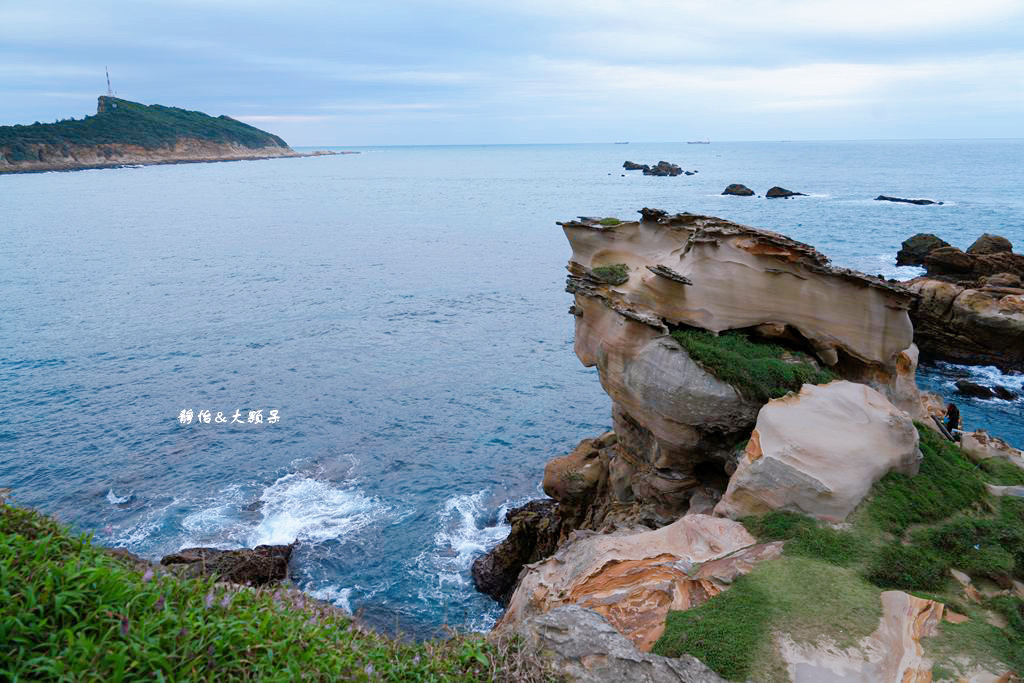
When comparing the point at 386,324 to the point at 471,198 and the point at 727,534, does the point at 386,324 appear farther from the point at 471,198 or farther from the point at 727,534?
the point at 471,198

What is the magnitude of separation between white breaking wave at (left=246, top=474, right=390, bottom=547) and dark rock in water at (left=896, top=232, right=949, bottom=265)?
1889 inches

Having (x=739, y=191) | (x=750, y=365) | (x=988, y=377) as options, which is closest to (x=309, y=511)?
(x=750, y=365)

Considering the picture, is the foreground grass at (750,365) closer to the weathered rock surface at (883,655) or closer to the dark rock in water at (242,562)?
the weathered rock surface at (883,655)

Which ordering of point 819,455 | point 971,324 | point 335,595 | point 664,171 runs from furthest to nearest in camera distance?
1. point 664,171
2. point 971,324
3. point 335,595
4. point 819,455

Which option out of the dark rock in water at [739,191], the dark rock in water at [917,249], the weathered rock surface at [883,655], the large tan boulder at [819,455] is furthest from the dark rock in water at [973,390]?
the dark rock in water at [739,191]

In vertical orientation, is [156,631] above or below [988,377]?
above

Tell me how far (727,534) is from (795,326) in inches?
284

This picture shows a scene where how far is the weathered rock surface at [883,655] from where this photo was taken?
9.43m

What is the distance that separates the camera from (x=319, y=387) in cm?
3300

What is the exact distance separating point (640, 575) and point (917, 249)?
169ft

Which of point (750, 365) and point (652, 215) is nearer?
point (750, 365)

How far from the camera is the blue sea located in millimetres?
22188

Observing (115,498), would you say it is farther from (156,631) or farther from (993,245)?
(993,245)

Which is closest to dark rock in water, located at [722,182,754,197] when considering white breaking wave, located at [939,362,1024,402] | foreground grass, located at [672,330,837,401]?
white breaking wave, located at [939,362,1024,402]
